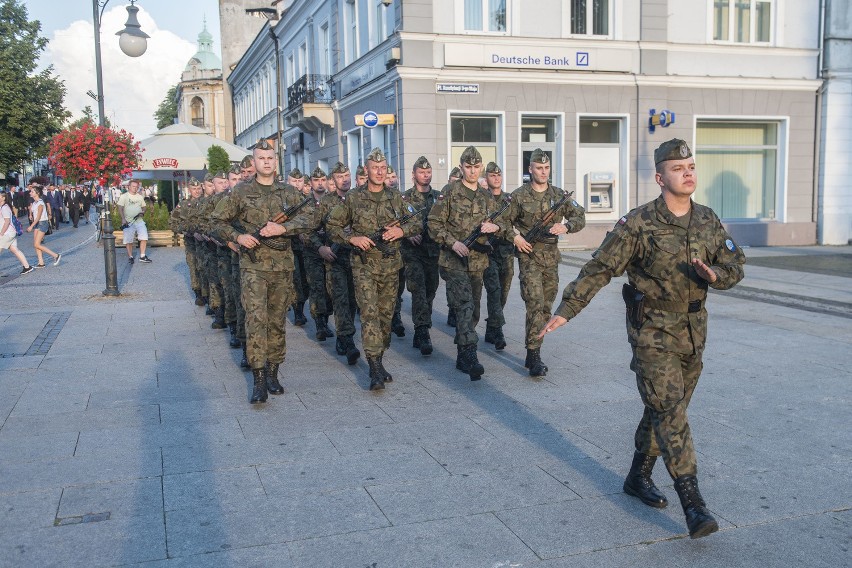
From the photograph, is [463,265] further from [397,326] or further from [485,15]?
[485,15]

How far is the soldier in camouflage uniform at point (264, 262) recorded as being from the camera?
695 centimetres

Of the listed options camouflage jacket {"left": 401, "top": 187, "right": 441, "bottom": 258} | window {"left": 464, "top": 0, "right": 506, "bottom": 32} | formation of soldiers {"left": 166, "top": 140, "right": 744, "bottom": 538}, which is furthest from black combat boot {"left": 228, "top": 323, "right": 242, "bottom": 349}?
window {"left": 464, "top": 0, "right": 506, "bottom": 32}

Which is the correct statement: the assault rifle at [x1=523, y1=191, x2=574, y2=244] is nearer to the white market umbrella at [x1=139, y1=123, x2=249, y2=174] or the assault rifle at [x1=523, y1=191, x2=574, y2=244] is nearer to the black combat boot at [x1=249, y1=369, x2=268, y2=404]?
the black combat boot at [x1=249, y1=369, x2=268, y2=404]

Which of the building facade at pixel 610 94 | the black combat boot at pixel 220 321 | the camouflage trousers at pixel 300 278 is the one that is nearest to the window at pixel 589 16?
the building facade at pixel 610 94

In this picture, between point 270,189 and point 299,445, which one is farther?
point 270,189

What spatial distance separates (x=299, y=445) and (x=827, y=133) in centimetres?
2022

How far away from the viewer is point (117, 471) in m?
5.19

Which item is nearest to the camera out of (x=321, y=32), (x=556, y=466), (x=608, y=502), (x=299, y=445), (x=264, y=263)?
(x=608, y=502)

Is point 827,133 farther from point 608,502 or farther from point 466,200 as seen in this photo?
point 608,502

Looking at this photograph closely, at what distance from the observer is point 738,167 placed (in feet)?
73.6

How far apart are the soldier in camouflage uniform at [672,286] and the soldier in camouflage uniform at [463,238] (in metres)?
3.34

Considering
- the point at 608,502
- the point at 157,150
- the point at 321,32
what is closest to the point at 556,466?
the point at 608,502

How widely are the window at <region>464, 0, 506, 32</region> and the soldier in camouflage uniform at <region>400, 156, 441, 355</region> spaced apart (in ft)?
37.4

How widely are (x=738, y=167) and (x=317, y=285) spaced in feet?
52.0
